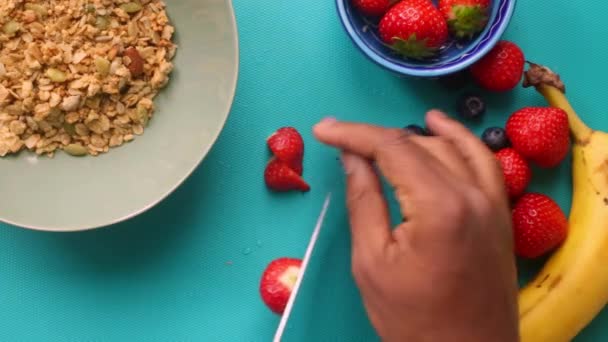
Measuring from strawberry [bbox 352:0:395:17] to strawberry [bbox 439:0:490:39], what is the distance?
74 mm

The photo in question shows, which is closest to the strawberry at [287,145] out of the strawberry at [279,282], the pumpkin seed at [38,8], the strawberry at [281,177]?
the strawberry at [281,177]

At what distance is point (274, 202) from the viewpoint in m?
1.05

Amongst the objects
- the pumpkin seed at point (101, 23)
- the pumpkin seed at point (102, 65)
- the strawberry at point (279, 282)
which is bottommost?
the strawberry at point (279, 282)

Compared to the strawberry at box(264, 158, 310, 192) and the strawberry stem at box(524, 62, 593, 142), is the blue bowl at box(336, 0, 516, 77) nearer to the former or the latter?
the strawberry stem at box(524, 62, 593, 142)

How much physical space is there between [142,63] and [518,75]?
0.51 metres

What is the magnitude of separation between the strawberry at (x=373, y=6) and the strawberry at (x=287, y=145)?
7.5 inches

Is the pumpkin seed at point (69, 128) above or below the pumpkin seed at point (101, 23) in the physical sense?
below

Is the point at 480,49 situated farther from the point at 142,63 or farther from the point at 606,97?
the point at 142,63

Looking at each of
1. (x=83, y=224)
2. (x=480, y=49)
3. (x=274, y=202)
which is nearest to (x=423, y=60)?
(x=480, y=49)

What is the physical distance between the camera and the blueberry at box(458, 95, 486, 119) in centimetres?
103

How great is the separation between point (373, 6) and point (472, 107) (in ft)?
0.64

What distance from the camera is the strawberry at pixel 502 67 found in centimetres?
100

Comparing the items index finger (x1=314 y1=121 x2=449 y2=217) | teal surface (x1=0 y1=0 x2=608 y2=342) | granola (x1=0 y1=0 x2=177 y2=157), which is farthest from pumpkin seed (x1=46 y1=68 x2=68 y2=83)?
index finger (x1=314 y1=121 x2=449 y2=217)

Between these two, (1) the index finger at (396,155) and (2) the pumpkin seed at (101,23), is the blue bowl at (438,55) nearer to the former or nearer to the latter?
(1) the index finger at (396,155)
